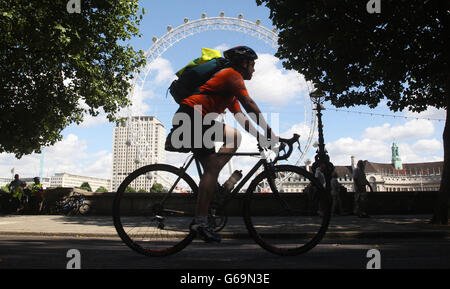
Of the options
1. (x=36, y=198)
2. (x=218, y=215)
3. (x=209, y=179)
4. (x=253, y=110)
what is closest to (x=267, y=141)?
(x=253, y=110)

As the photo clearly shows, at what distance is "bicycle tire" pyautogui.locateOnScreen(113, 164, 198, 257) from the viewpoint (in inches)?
132

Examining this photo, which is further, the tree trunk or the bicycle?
the tree trunk

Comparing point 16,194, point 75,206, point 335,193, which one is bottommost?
point 75,206

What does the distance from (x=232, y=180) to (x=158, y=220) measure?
82cm

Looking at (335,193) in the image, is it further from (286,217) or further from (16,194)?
(16,194)

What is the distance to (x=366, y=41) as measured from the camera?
1004cm

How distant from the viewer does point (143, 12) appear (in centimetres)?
1706

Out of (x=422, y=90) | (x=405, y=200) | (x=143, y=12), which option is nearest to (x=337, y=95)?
(x=422, y=90)

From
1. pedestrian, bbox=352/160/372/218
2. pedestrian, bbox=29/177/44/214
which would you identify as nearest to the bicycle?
pedestrian, bbox=352/160/372/218

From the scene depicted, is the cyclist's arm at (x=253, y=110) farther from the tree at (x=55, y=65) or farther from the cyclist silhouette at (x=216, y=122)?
the tree at (x=55, y=65)

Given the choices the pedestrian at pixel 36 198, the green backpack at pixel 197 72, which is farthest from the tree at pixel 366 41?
the pedestrian at pixel 36 198

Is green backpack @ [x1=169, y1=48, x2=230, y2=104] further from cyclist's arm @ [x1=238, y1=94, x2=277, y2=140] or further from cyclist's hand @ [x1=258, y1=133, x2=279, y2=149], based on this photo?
→ cyclist's hand @ [x1=258, y1=133, x2=279, y2=149]

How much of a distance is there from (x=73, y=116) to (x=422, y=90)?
15772mm

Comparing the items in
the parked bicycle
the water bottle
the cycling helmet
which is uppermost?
the cycling helmet
